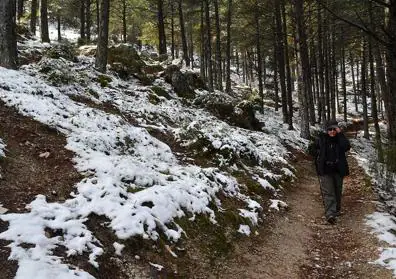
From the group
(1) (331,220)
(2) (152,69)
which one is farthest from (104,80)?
(1) (331,220)

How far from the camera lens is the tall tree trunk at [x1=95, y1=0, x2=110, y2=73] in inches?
582

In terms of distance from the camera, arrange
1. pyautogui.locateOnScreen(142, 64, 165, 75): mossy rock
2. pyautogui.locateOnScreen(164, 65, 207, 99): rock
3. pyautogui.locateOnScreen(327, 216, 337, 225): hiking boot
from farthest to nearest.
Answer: pyautogui.locateOnScreen(142, 64, 165, 75): mossy rock < pyautogui.locateOnScreen(164, 65, 207, 99): rock < pyautogui.locateOnScreen(327, 216, 337, 225): hiking boot

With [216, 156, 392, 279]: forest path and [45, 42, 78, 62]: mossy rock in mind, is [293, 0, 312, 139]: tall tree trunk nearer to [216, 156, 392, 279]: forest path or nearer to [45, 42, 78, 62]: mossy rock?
[216, 156, 392, 279]: forest path

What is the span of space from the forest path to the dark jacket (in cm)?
103

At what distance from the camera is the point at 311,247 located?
7.21 meters

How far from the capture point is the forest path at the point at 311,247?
6031mm

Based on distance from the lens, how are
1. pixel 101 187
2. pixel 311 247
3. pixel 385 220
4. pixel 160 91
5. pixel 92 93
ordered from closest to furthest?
pixel 101 187
pixel 311 247
pixel 385 220
pixel 92 93
pixel 160 91

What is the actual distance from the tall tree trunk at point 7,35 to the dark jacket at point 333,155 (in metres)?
8.30

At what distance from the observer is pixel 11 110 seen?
26.9 feet

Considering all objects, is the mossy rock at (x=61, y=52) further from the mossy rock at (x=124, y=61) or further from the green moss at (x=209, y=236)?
the green moss at (x=209, y=236)

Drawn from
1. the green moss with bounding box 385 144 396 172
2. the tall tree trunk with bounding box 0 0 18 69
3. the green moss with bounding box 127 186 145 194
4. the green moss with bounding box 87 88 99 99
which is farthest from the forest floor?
the green moss with bounding box 87 88 99 99

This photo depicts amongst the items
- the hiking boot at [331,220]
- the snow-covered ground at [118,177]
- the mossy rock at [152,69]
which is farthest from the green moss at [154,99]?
the hiking boot at [331,220]

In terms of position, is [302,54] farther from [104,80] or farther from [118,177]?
[118,177]

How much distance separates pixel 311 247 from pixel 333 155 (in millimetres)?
2513
